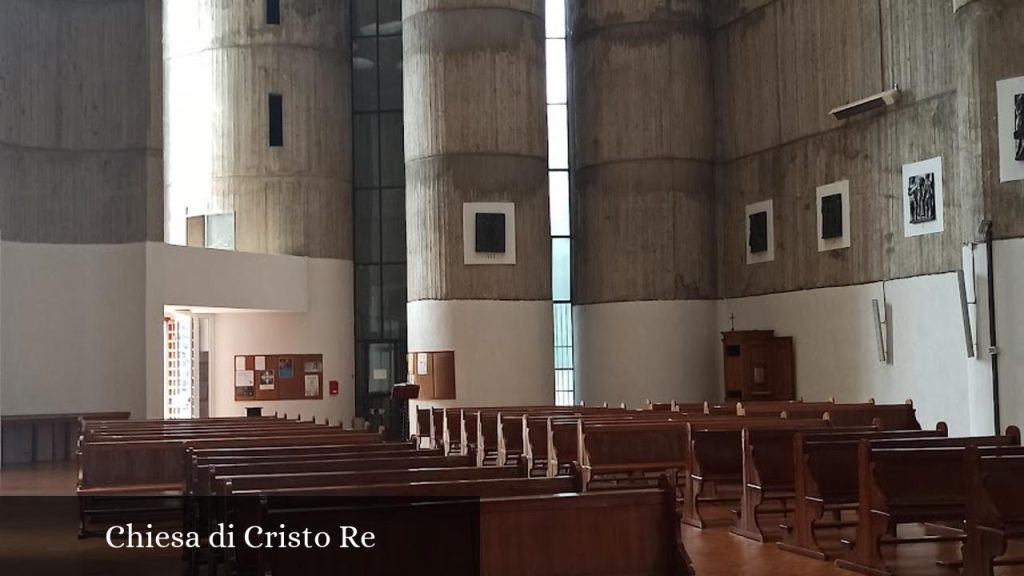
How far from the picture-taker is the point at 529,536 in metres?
5.08

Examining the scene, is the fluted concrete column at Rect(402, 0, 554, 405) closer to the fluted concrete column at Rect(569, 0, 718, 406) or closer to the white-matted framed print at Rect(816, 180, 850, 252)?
the fluted concrete column at Rect(569, 0, 718, 406)

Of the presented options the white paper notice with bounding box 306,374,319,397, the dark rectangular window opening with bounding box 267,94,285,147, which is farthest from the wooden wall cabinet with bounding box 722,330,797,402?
the dark rectangular window opening with bounding box 267,94,285,147

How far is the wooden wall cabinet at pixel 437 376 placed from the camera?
21.5 meters

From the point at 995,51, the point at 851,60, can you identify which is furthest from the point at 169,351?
the point at 995,51

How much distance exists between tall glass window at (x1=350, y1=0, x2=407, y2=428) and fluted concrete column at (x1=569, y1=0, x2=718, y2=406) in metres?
4.22

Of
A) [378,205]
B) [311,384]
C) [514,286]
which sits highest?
[378,205]

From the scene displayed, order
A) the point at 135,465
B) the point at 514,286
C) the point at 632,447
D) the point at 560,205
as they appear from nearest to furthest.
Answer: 1. the point at 135,465
2. the point at 632,447
3. the point at 514,286
4. the point at 560,205

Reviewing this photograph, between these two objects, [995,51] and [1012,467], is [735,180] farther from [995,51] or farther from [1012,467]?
[1012,467]

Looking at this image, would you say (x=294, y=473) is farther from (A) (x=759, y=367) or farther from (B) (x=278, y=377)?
(B) (x=278, y=377)

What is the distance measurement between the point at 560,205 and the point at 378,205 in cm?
370

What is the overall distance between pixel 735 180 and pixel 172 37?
37.7 feet

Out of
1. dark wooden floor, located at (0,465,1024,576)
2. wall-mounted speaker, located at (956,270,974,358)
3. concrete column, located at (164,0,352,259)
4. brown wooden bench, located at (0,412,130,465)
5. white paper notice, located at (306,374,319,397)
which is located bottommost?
dark wooden floor, located at (0,465,1024,576)

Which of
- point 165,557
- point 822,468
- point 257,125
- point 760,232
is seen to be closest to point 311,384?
point 257,125

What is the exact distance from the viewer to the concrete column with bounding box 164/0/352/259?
23547 mm
